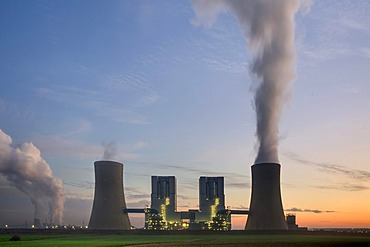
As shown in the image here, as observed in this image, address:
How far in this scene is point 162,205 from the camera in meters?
76.1

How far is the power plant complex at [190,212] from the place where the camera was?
5081 cm

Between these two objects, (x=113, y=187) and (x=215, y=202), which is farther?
(x=215, y=202)

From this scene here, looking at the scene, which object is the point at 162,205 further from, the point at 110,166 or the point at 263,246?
the point at 263,246

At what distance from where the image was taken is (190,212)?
76.4 m

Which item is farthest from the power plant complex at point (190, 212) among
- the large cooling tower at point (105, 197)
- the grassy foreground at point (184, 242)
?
the grassy foreground at point (184, 242)

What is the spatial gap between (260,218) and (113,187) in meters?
20.2

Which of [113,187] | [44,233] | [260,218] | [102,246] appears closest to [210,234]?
[260,218]

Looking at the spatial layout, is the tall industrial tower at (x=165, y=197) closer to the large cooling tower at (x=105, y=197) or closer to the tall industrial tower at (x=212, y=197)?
the tall industrial tower at (x=212, y=197)

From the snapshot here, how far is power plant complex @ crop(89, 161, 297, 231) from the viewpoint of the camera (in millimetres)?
50812

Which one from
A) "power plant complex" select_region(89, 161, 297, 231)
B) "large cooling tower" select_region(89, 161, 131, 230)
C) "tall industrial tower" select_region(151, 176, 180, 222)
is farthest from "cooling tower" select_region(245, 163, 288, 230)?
"tall industrial tower" select_region(151, 176, 180, 222)

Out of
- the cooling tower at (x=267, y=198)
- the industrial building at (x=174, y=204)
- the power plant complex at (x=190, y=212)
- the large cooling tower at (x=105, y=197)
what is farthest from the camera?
the industrial building at (x=174, y=204)

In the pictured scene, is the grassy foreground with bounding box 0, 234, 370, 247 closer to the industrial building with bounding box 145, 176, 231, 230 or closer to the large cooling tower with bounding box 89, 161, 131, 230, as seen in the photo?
the large cooling tower with bounding box 89, 161, 131, 230

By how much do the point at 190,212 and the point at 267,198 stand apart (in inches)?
1116

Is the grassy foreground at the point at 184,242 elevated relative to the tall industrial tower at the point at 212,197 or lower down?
lower down
